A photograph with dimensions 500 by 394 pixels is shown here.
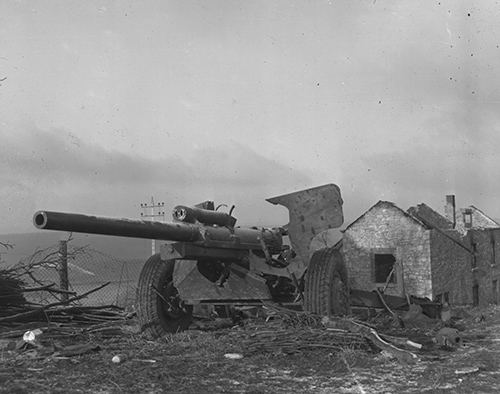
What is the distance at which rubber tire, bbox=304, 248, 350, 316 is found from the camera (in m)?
7.09

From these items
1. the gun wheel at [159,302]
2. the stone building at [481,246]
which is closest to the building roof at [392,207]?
the stone building at [481,246]

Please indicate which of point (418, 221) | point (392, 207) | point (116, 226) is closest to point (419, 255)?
point (418, 221)

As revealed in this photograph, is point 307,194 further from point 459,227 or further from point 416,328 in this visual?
point 459,227

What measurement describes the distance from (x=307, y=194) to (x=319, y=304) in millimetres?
1473

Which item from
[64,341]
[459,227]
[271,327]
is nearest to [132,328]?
[64,341]

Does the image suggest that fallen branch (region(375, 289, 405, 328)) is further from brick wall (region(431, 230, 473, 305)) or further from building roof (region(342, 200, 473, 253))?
brick wall (region(431, 230, 473, 305))

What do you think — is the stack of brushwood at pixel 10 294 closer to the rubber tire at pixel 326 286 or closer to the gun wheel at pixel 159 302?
the gun wheel at pixel 159 302

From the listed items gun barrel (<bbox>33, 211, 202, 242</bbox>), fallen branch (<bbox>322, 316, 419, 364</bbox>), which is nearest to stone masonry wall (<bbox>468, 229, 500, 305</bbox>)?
fallen branch (<bbox>322, 316, 419, 364</bbox>)

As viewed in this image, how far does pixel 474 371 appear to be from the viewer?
521cm

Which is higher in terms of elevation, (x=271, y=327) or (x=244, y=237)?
(x=244, y=237)

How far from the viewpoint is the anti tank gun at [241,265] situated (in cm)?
702

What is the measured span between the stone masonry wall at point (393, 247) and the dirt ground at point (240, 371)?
1964cm

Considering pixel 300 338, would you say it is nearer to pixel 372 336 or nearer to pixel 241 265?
pixel 372 336

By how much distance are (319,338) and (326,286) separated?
38.3 inches
